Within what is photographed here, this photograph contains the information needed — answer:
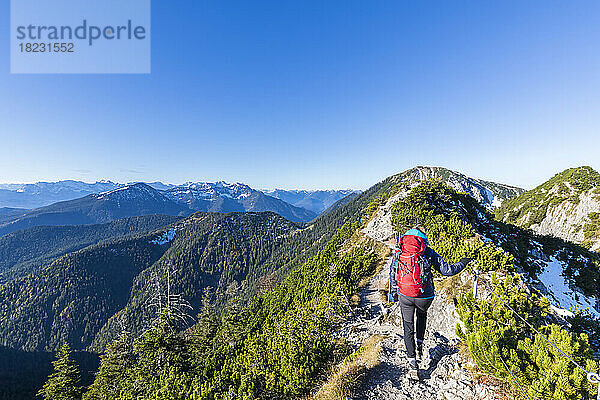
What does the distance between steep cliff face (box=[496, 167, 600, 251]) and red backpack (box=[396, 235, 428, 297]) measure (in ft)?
179

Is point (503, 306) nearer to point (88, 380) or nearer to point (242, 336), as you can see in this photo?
point (242, 336)

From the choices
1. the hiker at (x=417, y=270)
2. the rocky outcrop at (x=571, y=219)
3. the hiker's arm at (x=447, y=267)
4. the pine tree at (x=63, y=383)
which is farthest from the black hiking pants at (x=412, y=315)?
the rocky outcrop at (x=571, y=219)

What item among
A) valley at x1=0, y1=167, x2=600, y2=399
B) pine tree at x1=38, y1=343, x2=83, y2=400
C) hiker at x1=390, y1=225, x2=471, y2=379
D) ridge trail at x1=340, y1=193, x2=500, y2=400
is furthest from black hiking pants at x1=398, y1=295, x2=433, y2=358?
pine tree at x1=38, y1=343, x2=83, y2=400

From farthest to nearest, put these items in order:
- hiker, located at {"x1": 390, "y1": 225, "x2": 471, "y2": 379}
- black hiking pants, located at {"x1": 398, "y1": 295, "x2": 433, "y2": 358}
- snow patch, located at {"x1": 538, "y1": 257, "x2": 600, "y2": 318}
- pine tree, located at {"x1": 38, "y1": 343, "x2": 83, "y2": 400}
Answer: pine tree, located at {"x1": 38, "y1": 343, "x2": 83, "y2": 400}
snow patch, located at {"x1": 538, "y1": 257, "x2": 600, "y2": 318}
black hiking pants, located at {"x1": 398, "y1": 295, "x2": 433, "y2": 358}
hiker, located at {"x1": 390, "y1": 225, "x2": 471, "y2": 379}

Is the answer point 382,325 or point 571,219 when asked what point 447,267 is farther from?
point 571,219

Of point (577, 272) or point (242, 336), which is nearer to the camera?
point (242, 336)

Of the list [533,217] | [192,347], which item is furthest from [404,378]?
[533,217]

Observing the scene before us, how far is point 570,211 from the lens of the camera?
170ft

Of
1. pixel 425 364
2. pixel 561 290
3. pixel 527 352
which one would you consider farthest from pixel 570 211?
pixel 527 352

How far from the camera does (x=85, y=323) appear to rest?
17875 cm

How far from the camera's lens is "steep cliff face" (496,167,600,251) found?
145ft

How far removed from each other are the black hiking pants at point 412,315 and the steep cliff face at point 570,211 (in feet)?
176

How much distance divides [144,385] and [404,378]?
77.1 feet

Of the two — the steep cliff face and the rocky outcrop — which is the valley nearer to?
the steep cliff face
